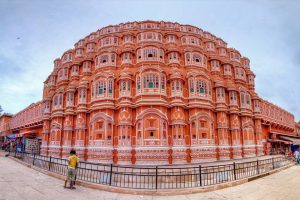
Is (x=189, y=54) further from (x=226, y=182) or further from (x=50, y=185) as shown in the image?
(x=50, y=185)

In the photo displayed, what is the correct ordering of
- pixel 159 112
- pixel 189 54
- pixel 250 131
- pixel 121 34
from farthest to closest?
pixel 250 131, pixel 121 34, pixel 189 54, pixel 159 112

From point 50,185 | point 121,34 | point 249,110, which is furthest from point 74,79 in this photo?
point 249,110

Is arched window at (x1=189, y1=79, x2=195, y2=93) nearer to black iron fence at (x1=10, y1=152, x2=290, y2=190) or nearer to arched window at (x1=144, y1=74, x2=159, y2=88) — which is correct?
arched window at (x1=144, y1=74, x2=159, y2=88)

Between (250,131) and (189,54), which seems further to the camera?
(250,131)

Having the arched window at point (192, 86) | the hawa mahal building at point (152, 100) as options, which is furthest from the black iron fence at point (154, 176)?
the arched window at point (192, 86)

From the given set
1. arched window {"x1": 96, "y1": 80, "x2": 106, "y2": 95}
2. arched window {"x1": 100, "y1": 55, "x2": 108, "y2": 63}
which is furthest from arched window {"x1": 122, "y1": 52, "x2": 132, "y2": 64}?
arched window {"x1": 96, "y1": 80, "x2": 106, "y2": 95}

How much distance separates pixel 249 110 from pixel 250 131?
3.07 meters

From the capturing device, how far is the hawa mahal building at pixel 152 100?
19047 mm

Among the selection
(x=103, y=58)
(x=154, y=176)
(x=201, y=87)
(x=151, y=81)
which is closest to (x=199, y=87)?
(x=201, y=87)

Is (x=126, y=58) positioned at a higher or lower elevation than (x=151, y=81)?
higher

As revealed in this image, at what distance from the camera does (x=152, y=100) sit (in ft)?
62.5

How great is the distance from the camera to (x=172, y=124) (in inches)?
760

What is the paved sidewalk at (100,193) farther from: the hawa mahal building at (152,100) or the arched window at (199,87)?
the arched window at (199,87)

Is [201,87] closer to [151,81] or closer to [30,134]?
[151,81]
